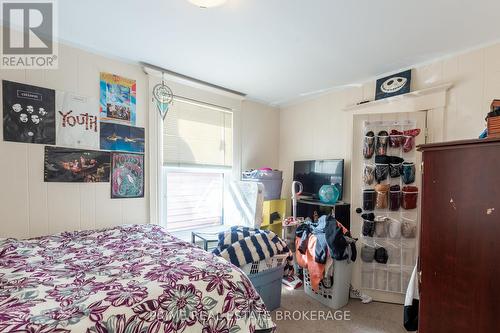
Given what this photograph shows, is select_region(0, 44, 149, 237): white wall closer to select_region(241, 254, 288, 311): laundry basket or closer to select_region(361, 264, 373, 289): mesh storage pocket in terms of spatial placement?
select_region(241, 254, 288, 311): laundry basket

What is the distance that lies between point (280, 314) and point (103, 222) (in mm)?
1869

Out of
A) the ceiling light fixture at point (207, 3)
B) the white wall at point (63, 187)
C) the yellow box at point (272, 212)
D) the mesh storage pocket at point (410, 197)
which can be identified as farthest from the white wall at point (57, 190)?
the mesh storage pocket at point (410, 197)

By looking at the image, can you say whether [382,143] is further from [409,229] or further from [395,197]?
[409,229]

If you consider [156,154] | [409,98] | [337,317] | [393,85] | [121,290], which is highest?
[393,85]

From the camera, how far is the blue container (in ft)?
7.16

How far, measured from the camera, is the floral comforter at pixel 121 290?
37.0 inches

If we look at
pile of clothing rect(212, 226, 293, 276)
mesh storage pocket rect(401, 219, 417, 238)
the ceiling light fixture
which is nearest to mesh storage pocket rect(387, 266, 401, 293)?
mesh storage pocket rect(401, 219, 417, 238)

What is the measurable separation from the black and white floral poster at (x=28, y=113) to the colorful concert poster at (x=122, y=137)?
381 mm

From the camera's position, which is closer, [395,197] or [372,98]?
[395,197]

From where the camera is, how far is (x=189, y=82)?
2.89m

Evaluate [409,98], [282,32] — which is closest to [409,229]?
[409,98]

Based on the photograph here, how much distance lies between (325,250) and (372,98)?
6.07ft

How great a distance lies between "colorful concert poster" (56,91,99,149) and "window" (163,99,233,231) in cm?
69

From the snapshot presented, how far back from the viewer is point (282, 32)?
76.4 inches
